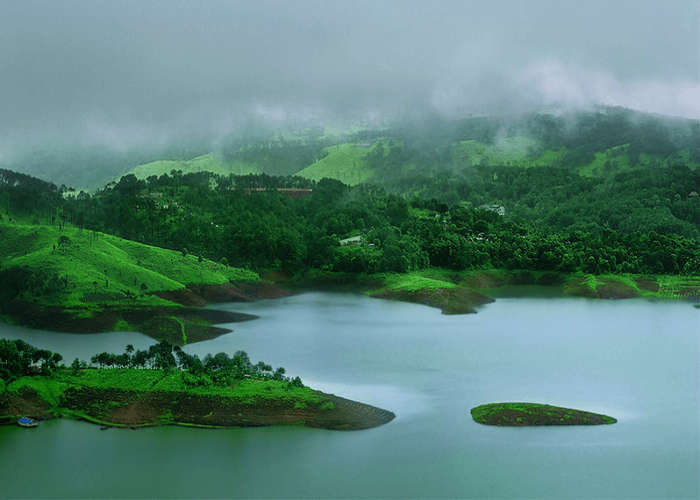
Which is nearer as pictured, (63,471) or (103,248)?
(63,471)

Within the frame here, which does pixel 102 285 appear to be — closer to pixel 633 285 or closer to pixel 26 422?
pixel 26 422

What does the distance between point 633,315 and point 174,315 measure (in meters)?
31.8

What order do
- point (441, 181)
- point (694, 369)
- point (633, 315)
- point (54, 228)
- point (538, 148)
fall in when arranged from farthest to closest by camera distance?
point (538, 148) → point (441, 181) → point (54, 228) → point (633, 315) → point (694, 369)

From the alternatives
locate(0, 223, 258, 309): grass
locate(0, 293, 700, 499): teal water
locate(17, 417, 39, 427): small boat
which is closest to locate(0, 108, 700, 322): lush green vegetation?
locate(0, 223, 258, 309): grass

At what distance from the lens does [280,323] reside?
49.8 meters

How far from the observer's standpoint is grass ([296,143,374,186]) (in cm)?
16336

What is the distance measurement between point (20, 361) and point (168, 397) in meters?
6.56

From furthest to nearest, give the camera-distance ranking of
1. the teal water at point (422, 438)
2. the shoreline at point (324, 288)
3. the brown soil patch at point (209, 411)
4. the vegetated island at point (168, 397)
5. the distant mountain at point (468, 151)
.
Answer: the distant mountain at point (468, 151)
the shoreline at point (324, 288)
the vegetated island at point (168, 397)
the brown soil patch at point (209, 411)
the teal water at point (422, 438)

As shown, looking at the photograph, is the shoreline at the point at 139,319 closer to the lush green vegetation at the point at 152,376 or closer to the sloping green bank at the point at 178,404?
the lush green vegetation at the point at 152,376

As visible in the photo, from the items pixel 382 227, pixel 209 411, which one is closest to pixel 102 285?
pixel 209 411

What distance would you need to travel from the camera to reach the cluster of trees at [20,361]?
30625 mm

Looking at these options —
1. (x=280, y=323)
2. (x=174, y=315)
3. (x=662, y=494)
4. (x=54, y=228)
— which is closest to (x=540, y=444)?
(x=662, y=494)

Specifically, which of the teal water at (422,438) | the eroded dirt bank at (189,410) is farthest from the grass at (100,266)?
the eroded dirt bank at (189,410)

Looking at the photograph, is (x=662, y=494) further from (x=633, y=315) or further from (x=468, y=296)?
(x=468, y=296)
